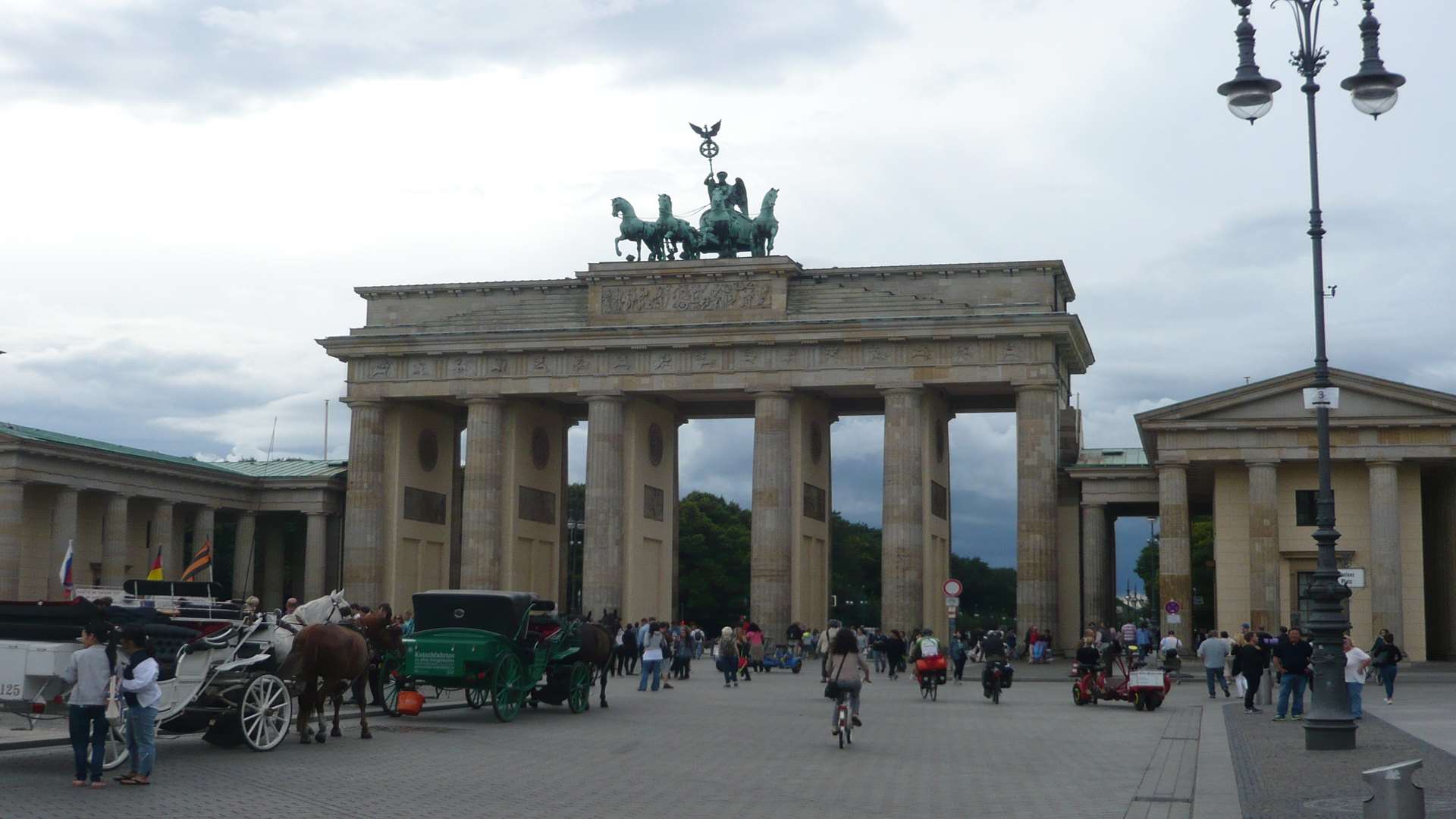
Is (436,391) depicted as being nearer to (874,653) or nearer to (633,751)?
(874,653)

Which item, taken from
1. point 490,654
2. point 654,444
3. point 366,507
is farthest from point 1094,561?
Answer: point 490,654

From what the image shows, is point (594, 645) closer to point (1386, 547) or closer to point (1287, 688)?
point (1287, 688)

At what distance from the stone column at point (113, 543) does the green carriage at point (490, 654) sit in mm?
42273

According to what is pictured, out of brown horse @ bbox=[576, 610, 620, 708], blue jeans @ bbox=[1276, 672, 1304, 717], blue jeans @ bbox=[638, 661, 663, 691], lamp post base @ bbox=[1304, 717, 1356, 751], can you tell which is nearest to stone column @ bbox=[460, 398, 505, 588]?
blue jeans @ bbox=[638, 661, 663, 691]

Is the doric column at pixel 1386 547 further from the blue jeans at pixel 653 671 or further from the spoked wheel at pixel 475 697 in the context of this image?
the spoked wheel at pixel 475 697

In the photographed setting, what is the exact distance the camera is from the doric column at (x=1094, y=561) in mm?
64312

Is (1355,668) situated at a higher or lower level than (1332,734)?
higher

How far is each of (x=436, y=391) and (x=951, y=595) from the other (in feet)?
96.8

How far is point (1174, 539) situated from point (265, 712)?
41.0 meters

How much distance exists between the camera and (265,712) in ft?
70.9

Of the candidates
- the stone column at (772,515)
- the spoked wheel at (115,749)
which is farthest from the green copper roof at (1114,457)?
the spoked wheel at (115,749)

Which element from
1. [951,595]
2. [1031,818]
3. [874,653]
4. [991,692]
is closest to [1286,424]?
[951,595]

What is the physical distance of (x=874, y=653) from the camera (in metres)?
60.2

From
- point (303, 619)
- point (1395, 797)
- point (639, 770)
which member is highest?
point (303, 619)
